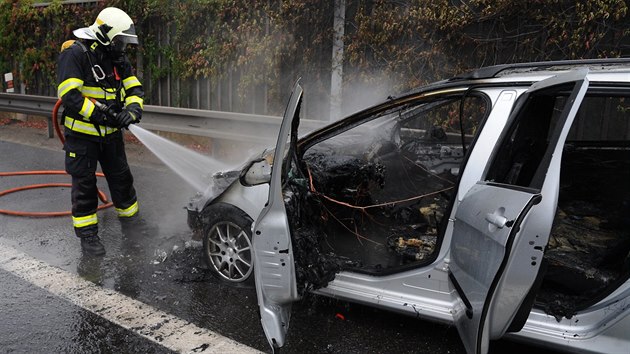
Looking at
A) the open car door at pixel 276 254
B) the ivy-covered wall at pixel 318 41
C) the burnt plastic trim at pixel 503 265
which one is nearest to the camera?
the burnt plastic trim at pixel 503 265

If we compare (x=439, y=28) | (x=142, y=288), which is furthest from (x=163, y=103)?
(x=142, y=288)

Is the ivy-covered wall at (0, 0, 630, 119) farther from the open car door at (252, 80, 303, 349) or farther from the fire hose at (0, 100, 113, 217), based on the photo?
the open car door at (252, 80, 303, 349)

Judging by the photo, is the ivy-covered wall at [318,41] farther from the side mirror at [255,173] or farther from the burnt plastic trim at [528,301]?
the burnt plastic trim at [528,301]

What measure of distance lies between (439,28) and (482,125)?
4.30 meters

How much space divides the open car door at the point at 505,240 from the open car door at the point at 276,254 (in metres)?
0.85

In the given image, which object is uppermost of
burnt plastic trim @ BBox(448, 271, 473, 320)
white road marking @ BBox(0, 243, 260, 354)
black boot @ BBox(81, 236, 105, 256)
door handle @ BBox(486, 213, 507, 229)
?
door handle @ BBox(486, 213, 507, 229)

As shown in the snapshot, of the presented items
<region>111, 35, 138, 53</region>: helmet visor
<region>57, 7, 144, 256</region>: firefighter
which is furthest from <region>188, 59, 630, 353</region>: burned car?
<region>111, 35, 138, 53</region>: helmet visor

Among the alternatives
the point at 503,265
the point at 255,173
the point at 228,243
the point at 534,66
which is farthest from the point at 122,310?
the point at 534,66

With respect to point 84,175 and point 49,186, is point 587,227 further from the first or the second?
point 49,186

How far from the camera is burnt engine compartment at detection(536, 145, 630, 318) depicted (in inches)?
114

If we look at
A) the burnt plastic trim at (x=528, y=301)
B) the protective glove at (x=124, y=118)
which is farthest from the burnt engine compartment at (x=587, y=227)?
the protective glove at (x=124, y=118)

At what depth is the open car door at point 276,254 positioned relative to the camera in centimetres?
261

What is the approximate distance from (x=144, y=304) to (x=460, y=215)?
224 cm

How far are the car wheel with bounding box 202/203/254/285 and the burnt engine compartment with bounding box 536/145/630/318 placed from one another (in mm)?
1876
